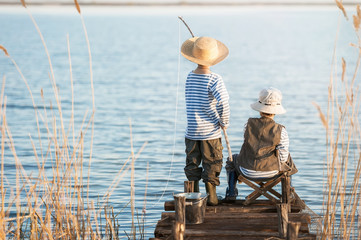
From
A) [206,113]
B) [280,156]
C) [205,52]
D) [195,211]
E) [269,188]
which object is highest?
[205,52]

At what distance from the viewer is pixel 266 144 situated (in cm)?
550

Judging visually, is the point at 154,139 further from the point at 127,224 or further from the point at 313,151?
the point at 127,224

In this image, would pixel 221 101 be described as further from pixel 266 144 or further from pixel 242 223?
pixel 242 223

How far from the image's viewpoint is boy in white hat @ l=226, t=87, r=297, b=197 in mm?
5492

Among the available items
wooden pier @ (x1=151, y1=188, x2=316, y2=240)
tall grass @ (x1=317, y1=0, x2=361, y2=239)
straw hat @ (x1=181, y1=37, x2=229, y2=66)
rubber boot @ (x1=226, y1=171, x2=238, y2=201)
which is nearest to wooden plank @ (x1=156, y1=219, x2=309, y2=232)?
wooden pier @ (x1=151, y1=188, x2=316, y2=240)

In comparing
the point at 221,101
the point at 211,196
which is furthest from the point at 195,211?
the point at 221,101

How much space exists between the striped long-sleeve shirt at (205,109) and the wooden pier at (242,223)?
60 cm

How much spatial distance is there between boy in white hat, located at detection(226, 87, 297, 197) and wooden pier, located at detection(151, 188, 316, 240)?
0.28m

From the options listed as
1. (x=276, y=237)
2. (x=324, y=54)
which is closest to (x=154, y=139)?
(x=276, y=237)

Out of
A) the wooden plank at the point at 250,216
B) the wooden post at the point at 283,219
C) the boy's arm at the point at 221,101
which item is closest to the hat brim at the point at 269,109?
the boy's arm at the point at 221,101

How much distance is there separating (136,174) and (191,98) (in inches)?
156

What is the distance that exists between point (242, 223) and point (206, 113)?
1.08 m

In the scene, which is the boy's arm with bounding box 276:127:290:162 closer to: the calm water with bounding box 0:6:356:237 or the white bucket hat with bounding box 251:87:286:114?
the white bucket hat with bounding box 251:87:286:114

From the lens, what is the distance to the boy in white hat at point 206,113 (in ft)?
18.7
